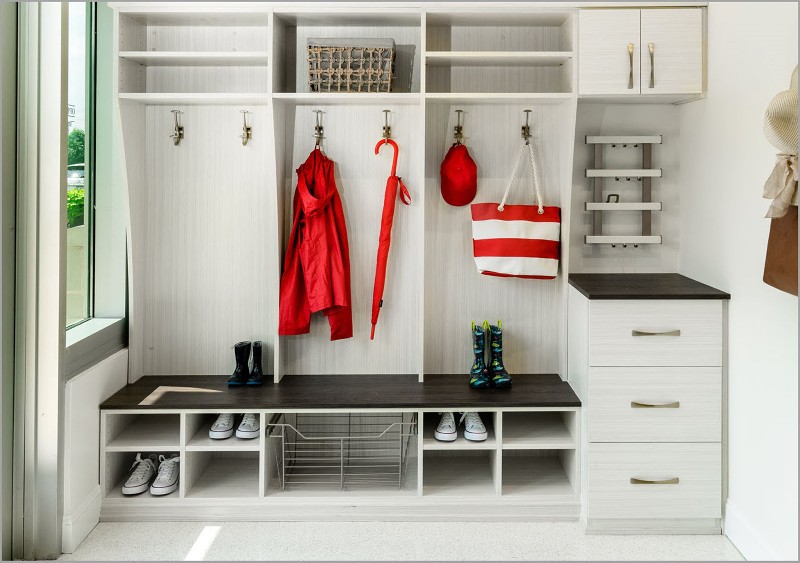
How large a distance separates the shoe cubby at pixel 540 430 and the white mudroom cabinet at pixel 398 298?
0.04 ft

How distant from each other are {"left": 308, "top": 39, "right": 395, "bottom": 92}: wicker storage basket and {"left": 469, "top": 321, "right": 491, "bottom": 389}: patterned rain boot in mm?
1174

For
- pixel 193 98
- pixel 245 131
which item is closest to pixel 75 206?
pixel 193 98

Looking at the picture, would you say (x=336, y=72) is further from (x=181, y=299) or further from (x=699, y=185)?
(x=699, y=185)

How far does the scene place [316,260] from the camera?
10.4ft

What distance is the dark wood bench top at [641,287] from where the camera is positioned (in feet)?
8.87

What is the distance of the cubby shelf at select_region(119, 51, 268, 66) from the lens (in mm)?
3020

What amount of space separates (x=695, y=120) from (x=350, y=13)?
158 centimetres

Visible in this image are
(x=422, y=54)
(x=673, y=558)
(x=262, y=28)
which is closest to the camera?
(x=673, y=558)

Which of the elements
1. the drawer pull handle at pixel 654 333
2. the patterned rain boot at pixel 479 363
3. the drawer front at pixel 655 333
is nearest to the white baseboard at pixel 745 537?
the drawer front at pixel 655 333

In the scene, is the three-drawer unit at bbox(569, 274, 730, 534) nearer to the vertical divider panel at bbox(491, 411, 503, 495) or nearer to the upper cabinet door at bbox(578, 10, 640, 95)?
the vertical divider panel at bbox(491, 411, 503, 495)

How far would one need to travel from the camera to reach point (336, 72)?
10.0ft

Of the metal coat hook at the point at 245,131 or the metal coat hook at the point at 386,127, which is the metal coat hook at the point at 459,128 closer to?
the metal coat hook at the point at 386,127

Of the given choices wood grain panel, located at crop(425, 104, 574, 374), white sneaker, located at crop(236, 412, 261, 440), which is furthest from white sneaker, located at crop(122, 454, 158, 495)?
wood grain panel, located at crop(425, 104, 574, 374)

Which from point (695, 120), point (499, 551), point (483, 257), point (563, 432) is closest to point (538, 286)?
point (483, 257)
